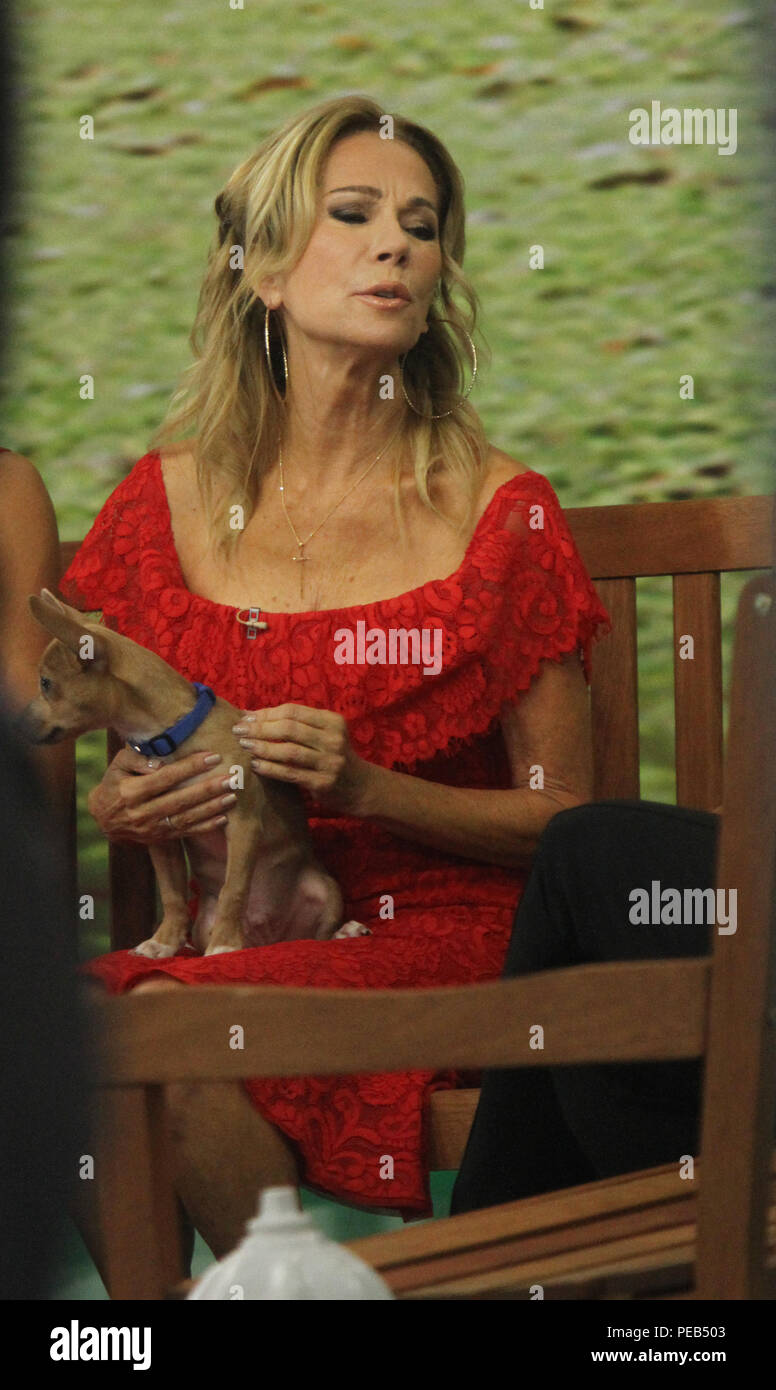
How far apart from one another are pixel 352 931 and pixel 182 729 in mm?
283

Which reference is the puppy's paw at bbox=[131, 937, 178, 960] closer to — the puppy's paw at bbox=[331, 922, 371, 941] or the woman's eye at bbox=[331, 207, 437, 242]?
the puppy's paw at bbox=[331, 922, 371, 941]

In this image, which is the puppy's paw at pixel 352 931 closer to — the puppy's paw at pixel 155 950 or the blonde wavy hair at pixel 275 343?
the puppy's paw at pixel 155 950

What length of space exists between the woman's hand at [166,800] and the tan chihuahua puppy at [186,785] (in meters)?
0.01

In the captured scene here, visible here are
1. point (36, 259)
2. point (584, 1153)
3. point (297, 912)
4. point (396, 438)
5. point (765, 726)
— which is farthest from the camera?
point (36, 259)

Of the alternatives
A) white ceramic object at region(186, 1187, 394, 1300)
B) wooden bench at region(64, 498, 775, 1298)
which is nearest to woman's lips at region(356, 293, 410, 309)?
wooden bench at region(64, 498, 775, 1298)

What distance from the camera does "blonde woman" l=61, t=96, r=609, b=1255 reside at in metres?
1.74

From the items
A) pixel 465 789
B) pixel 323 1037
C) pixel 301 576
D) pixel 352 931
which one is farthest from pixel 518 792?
pixel 323 1037

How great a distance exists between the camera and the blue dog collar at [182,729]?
171 cm

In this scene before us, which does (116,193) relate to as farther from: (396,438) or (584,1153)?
(584,1153)

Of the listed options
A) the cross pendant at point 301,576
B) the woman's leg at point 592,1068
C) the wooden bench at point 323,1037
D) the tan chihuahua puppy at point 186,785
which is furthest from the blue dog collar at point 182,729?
the wooden bench at point 323,1037

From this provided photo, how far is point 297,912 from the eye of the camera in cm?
180

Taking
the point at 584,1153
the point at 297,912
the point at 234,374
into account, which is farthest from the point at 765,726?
the point at 234,374

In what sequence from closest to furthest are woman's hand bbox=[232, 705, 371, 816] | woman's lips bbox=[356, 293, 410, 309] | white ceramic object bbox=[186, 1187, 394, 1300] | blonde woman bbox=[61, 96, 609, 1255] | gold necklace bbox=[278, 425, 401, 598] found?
white ceramic object bbox=[186, 1187, 394, 1300] → woman's hand bbox=[232, 705, 371, 816] → blonde woman bbox=[61, 96, 609, 1255] → woman's lips bbox=[356, 293, 410, 309] → gold necklace bbox=[278, 425, 401, 598]

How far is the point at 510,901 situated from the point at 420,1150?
1.19 ft
